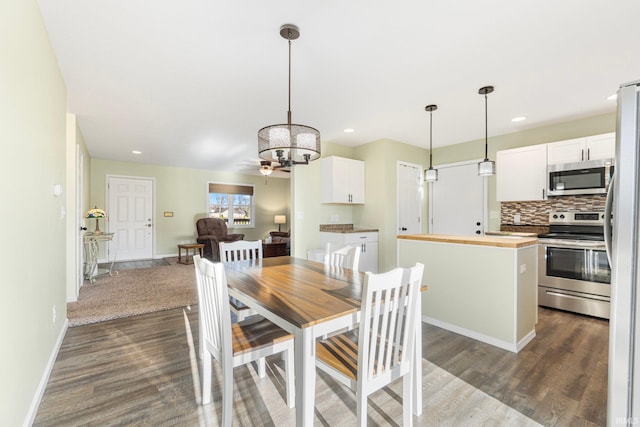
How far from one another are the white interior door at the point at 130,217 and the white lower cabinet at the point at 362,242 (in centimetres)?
499

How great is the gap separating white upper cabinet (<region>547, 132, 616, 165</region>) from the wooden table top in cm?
349

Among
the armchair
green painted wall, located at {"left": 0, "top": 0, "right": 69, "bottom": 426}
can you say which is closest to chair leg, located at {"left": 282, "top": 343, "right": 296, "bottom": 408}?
green painted wall, located at {"left": 0, "top": 0, "right": 69, "bottom": 426}

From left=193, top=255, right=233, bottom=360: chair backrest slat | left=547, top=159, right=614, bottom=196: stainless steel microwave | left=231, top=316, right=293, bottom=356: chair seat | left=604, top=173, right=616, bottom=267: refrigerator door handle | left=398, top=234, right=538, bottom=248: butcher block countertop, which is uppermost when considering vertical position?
left=547, top=159, right=614, bottom=196: stainless steel microwave

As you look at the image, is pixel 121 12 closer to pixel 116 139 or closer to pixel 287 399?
pixel 287 399

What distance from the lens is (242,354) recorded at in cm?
152

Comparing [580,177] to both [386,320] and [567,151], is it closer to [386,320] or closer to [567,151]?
[567,151]

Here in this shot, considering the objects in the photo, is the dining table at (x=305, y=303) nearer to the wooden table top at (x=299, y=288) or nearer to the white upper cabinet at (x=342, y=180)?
the wooden table top at (x=299, y=288)

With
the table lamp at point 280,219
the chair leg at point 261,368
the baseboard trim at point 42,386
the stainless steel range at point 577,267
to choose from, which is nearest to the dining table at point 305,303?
the chair leg at point 261,368

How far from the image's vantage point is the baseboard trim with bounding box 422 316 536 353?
2445 millimetres

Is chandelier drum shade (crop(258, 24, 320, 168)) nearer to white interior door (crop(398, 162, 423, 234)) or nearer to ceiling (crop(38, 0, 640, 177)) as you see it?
ceiling (crop(38, 0, 640, 177))

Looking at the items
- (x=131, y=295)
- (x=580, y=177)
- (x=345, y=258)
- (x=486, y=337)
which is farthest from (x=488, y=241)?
(x=131, y=295)

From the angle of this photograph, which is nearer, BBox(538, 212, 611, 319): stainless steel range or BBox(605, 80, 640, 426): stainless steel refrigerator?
BBox(605, 80, 640, 426): stainless steel refrigerator

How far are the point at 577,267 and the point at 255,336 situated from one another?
378 cm

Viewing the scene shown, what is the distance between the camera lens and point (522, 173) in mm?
4059
